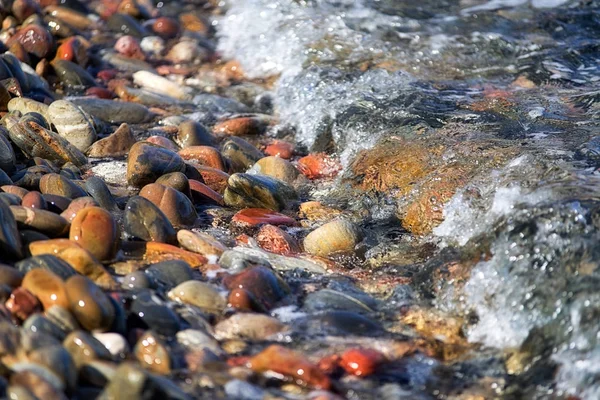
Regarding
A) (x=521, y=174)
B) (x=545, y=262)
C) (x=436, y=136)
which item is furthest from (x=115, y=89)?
(x=545, y=262)

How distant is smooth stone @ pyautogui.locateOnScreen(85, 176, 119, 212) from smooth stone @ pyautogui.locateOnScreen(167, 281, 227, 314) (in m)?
0.89

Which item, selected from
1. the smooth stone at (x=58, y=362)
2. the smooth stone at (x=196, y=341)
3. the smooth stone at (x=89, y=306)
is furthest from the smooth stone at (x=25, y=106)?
the smooth stone at (x=58, y=362)

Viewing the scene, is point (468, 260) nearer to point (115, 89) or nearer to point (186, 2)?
point (115, 89)

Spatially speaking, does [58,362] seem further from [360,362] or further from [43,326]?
[360,362]

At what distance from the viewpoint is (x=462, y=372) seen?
2947mm

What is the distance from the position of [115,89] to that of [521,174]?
327cm

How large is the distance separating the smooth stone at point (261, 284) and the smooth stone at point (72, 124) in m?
1.91

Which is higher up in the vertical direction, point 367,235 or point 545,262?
point 545,262

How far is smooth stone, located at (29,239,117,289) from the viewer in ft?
10.4

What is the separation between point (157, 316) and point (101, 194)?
118cm

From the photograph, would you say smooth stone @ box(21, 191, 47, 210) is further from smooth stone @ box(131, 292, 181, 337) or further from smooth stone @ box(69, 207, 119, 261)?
smooth stone @ box(131, 292, 181, 337)

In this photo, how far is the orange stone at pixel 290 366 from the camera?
2.76 meters

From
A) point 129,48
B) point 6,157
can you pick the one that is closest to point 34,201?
point 6,157

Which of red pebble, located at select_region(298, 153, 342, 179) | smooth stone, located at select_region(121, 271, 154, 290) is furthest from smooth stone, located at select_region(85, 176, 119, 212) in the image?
red pebble, located at select_region(298, 153, 342, 179)
